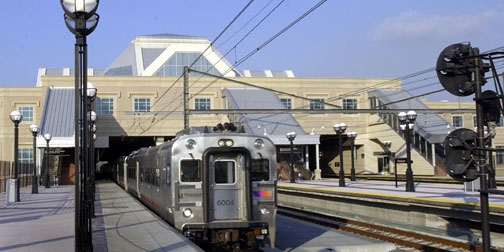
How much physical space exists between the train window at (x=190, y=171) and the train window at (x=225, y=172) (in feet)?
1.37

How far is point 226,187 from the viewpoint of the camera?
12.3m

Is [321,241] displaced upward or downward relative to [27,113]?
downward

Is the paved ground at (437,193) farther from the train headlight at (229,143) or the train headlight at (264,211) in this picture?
the train headlight at (229,143)

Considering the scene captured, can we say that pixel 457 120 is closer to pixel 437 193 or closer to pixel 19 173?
pixel 437 193

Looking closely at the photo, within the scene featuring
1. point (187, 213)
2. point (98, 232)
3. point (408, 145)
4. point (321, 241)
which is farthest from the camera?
point (408, 145)

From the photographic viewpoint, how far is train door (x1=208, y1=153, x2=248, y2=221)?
40.2 feet

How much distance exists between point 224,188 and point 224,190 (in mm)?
44

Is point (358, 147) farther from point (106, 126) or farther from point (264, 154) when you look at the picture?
point (264, 154)

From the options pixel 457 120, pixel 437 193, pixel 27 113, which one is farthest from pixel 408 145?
pixel 27 113

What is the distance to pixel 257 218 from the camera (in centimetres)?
1242

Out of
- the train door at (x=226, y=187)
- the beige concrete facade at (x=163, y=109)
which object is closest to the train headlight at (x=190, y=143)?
the train door at (x=226, y=187)

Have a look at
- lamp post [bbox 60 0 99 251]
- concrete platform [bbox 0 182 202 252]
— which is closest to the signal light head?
lamp post [bbox 60 0 99 251]

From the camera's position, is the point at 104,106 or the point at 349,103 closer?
the point at 104,106

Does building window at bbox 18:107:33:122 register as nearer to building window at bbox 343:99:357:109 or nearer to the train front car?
building window at bbox 343:99:357:109
